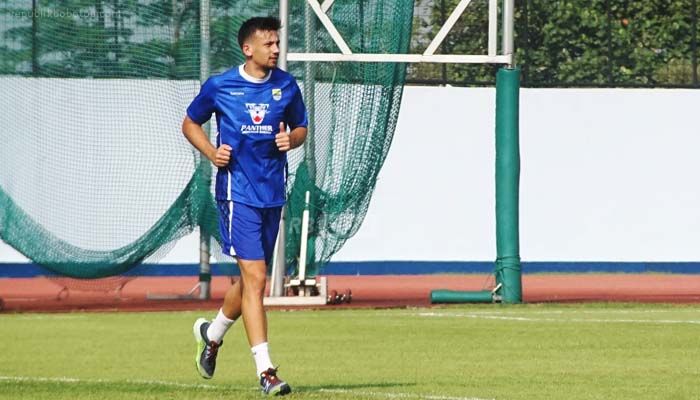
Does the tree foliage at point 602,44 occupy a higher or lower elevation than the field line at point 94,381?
higher

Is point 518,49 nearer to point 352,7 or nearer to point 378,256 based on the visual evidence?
point 378,256

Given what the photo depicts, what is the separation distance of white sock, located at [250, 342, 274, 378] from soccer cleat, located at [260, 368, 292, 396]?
2.0 inches

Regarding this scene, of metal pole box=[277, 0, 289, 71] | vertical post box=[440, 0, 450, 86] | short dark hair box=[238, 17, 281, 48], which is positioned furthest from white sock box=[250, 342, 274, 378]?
vertical post box=[440, 0, 450, 86]

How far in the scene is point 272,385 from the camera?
30.4ft

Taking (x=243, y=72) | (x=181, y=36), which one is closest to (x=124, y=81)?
(x=181, y=36)

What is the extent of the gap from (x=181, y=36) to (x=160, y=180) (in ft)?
6.80

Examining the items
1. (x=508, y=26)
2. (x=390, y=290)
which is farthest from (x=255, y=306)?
(x=390, y=290)

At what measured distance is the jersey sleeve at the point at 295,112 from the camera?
9906 millimetres

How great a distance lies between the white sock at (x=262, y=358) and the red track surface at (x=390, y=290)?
970 cm

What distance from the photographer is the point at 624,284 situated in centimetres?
2531

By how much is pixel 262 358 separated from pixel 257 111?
4.69ft

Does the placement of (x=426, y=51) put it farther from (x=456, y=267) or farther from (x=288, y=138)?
(x=288, y=138)

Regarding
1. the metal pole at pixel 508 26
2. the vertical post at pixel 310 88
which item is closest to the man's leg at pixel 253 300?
the vertical post at pixel 310 88

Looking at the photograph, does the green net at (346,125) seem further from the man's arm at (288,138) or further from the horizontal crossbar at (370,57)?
the man's arm at (288,138)
